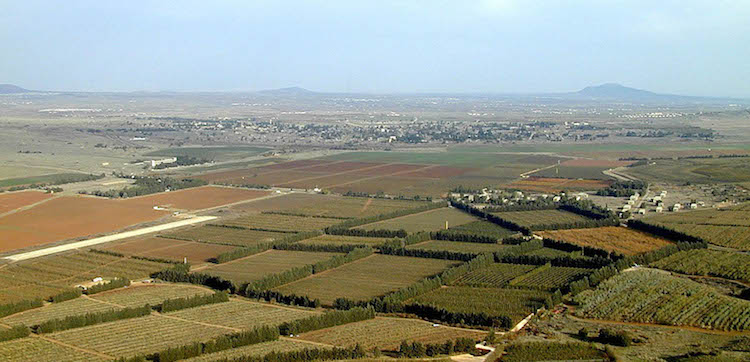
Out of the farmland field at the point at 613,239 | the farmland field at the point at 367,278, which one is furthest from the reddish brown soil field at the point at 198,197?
the farmland field at the point at 613,239

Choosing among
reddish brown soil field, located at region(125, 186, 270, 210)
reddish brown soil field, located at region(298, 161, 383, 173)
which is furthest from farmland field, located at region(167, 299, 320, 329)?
reddish brown soil field, located at region(298, 161, 383, 173)

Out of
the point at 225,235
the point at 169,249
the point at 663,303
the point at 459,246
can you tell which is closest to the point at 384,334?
the point at 663,303

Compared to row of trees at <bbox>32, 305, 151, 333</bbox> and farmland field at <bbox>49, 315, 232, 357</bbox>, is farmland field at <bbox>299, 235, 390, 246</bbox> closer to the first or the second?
row of trees at <bbox>32, 305, 151, 333</bbox>

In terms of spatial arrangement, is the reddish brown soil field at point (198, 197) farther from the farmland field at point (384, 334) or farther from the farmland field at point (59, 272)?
the farmland field at point (384, 334)

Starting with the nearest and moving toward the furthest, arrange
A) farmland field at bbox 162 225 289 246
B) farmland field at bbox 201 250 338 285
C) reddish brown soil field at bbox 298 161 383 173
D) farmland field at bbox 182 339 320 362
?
farmland field at bbox 182 339 320 362, farmland field at bbox 201 250 338 285, farmland field at bbox 162 225 289 246, reddish brown soil field at bbox 298 161 383 173

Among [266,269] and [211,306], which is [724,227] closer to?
[266,269]

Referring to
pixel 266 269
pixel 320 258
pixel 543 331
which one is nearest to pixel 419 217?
pixel 320 258

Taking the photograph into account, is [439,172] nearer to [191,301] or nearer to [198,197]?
[198,197]
